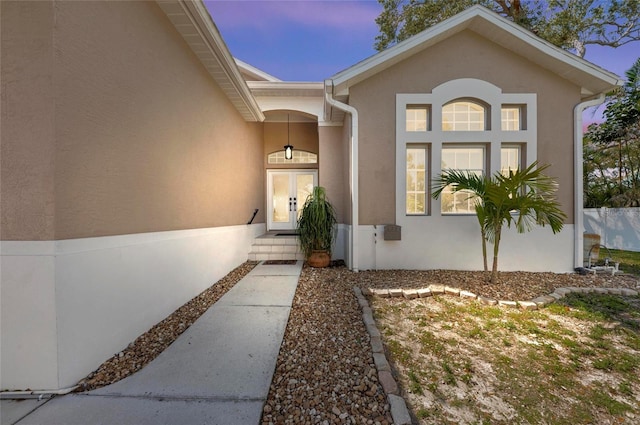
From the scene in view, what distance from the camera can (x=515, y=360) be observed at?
2.26m

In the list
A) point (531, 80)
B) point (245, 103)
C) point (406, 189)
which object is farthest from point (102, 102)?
point (531, 80)

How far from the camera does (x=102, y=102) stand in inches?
87.4

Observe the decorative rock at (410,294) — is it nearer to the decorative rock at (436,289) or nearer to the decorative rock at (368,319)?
the decorative rock at (436,289)

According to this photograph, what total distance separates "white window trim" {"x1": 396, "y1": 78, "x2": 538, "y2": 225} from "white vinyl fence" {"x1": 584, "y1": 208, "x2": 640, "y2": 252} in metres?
7.25

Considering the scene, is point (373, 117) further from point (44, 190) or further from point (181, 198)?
point (44, 190)

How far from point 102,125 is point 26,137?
1.62 feet

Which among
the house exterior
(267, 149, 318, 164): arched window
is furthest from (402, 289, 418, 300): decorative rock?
(267, 149, 318, 164): arched window

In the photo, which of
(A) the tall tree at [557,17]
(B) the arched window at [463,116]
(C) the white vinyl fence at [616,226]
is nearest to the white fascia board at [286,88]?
(B) the arched window at [463,116]

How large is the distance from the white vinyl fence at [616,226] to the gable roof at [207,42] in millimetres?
12369

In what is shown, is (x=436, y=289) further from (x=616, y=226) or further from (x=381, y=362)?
(x=616, y=226)

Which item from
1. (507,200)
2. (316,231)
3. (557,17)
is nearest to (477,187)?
(507,200)

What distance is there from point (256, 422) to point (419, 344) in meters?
1.65

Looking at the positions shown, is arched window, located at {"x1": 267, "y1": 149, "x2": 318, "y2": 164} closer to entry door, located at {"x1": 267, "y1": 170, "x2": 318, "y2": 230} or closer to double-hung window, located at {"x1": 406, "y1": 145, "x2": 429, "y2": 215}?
entry door, located at {"x1": 267, "y1": 170, "x2": 318, "y2": 230}

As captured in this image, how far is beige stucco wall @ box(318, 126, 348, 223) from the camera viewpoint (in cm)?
633
